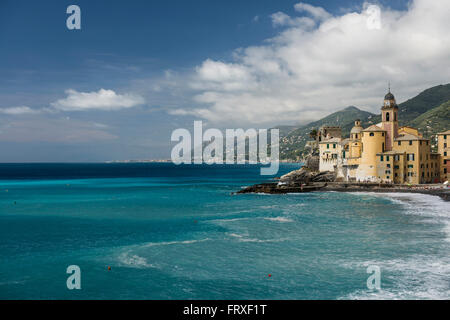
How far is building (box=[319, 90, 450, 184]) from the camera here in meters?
74.8

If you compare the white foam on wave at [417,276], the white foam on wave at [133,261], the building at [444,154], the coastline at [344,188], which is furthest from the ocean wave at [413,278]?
the building at [444,154]

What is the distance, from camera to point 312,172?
10062cm

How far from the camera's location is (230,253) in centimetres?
2695

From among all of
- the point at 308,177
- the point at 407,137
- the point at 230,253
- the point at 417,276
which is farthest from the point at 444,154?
the point at 230,253

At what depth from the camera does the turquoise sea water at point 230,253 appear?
19.6 meters

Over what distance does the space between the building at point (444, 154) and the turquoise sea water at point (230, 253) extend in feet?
115

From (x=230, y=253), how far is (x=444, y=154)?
74582 millimetres

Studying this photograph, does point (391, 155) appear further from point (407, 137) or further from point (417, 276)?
point (417, 276)

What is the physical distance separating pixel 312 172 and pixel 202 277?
83.7 m

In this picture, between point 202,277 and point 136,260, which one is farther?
point 136,260

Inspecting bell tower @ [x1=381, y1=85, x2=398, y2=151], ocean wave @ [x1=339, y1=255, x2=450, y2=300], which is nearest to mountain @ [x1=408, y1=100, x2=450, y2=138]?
bell tower @ [x1=381, y1=85, x2=398, y2=151]
